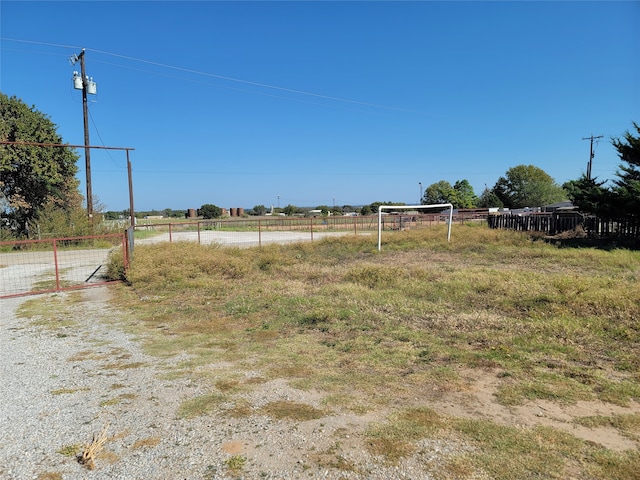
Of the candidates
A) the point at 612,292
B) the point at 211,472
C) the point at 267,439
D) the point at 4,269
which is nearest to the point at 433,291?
the point at 612,292

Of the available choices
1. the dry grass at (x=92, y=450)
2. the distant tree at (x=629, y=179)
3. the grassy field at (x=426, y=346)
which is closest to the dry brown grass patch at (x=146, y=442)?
the dry grass at (x=92, y=450)


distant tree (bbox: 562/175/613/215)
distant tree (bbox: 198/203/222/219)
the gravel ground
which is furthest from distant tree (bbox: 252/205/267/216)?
the gravel ground

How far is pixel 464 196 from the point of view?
84.6 metres

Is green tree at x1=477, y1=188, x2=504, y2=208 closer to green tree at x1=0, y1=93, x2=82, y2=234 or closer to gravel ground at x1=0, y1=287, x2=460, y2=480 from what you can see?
green tree at x1=0, y1=93, x2=82, y2=234

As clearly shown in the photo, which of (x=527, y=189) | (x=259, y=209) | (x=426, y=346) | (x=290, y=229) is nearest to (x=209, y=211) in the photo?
(x=259, y=209)

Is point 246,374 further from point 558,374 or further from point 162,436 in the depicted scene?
point 558,374

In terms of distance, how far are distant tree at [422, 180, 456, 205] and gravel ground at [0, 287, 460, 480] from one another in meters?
81.4

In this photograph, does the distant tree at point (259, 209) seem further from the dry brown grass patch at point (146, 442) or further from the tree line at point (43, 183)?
the dry brown grass patch at point (146, 442)

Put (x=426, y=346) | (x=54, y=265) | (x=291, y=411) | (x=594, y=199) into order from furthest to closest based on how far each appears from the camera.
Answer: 1. (x=594, y=199)
2. (x=54, y=265)
3. (x=426, y=346)
4. (x=291, y=411)

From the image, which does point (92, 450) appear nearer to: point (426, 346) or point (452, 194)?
point (426, 346)

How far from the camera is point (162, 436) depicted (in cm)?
340

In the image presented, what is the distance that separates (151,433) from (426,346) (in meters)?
3.62

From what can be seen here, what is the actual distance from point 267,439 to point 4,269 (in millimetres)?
17584

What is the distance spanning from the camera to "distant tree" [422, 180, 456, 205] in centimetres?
8225
